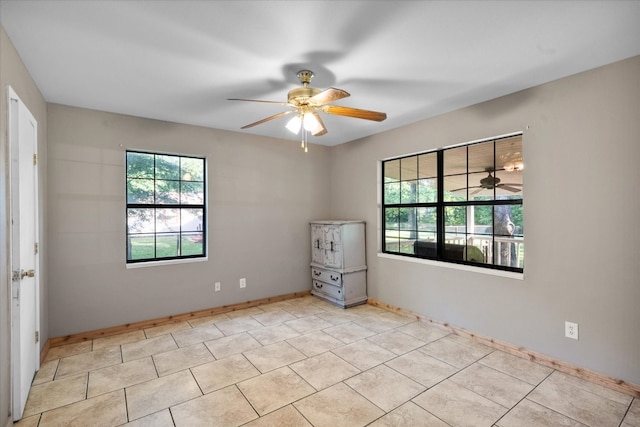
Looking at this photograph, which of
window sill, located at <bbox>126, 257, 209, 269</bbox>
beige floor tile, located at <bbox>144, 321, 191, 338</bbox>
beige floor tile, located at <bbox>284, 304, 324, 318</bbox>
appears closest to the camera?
beige floor tile, located at <bbox>144, 321, 191, 338</bbox>

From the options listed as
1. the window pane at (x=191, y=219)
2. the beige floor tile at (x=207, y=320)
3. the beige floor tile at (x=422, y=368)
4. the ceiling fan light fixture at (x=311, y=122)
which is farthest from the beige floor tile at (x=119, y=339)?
the ceiling fan light fixture at (x=311, y=122)

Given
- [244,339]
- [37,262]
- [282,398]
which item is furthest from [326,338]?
[37,262]

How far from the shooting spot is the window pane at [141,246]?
3637 mm

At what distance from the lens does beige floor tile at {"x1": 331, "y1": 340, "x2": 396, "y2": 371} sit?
2764 mm

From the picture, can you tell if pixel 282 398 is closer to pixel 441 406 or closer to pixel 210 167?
pixel 441 406

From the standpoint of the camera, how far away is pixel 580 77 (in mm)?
2537

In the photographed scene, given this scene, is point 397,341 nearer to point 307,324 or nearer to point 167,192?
point 307,324

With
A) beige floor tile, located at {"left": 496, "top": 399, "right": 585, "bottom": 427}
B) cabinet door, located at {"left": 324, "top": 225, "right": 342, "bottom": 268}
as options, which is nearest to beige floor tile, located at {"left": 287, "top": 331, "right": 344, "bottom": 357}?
cabinet door, located at {"left": 324, "top": 225, "right": 342, "bottom": 268}

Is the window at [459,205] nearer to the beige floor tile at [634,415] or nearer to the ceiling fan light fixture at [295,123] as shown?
the beige floor tile at [634,415]

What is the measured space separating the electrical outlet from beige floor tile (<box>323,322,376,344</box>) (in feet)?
5.55

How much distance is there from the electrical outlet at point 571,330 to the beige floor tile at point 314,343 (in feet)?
6.30

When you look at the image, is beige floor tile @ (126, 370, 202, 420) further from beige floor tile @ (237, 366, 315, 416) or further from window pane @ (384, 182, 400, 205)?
window pane @ (384, 182, 400, 205)

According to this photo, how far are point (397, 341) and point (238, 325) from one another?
1.80 metres

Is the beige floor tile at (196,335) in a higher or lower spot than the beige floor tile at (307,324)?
lower
